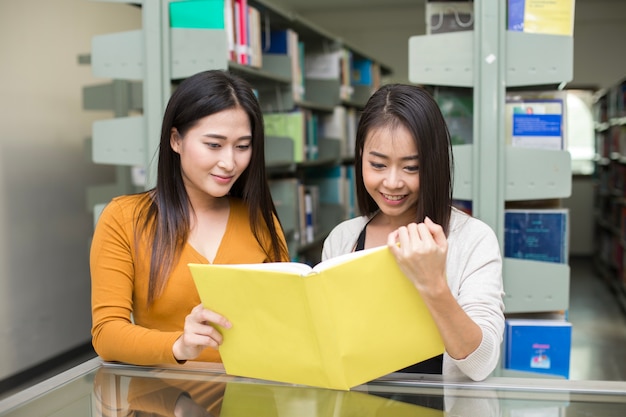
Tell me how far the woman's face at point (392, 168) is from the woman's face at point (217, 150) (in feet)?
0.98

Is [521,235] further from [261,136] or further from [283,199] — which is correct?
[283,199]

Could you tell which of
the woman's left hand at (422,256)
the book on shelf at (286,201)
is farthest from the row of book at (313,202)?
the woman's left hand at (422,256)

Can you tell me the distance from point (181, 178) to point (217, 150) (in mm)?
164

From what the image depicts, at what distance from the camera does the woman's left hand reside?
1.04 m

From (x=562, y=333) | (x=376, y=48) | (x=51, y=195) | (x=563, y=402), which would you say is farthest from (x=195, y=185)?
A: (x=376, y=48)

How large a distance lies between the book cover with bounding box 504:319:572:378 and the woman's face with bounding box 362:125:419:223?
3.78ft

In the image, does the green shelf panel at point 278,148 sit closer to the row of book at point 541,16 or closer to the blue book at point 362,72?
the row of book at point 541,16

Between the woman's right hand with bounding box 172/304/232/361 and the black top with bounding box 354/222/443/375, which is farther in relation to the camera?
the black top with bounding box 354/222/443/375

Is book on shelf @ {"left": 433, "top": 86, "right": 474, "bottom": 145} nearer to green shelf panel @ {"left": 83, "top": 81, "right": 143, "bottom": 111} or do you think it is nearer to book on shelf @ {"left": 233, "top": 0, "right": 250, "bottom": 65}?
book on shelf @ {"left": 233, "top": 0, "right": 250, "bottom": 65}

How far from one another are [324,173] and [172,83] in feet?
9.27

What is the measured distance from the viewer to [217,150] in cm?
154

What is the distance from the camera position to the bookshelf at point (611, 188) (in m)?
7.04

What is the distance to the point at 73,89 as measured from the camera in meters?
4.88

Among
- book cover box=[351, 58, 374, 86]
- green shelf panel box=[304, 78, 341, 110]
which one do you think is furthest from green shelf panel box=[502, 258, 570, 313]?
book cover box=[351, 58, 374, 86]
